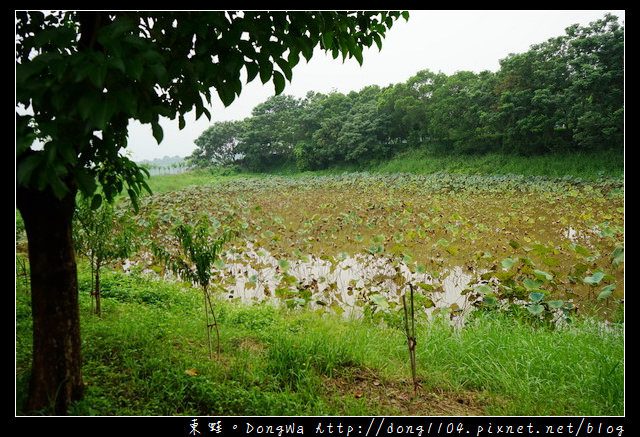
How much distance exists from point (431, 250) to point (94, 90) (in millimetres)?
4884

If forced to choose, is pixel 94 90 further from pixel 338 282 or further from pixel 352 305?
pixel 338 282

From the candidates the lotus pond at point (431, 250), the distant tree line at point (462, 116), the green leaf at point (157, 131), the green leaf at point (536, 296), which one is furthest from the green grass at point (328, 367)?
the distant tree line at point (462, 116)

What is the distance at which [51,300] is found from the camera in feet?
5.58

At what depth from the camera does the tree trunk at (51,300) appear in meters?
1.64

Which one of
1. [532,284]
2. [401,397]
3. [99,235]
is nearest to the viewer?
[401,397]

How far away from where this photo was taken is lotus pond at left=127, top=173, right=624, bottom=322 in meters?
3.73

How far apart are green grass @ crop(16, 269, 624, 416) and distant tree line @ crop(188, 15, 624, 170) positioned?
12.2m

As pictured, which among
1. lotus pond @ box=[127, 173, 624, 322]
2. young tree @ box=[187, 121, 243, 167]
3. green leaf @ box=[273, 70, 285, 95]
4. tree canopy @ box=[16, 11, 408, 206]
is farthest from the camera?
young tree @ box=[187, 121, 243, 167]

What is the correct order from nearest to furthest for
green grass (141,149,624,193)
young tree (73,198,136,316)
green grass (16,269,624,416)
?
green grass (16,269,624,416)
young tree (73,198,136,316)
green grass (141,149,624,193)

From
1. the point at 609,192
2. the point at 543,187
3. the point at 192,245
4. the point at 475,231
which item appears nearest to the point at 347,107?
the point at 543,187

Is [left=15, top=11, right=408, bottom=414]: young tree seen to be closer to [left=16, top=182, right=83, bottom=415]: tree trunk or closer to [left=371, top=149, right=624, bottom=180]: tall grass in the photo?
[left=16, top=182, right=83, bottom=415]: tree trunk

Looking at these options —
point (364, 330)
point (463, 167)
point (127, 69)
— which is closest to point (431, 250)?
point (364, 330)

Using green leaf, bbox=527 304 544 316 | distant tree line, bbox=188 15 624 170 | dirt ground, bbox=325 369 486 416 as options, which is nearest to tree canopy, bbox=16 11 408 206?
dirt ground, bbox=325 369 486 416

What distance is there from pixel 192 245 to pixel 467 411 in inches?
72.8
